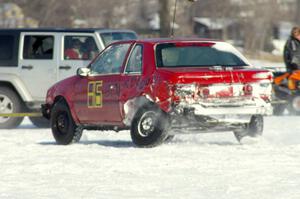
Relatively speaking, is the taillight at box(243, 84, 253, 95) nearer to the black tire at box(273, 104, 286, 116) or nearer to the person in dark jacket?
the person in dark jacket

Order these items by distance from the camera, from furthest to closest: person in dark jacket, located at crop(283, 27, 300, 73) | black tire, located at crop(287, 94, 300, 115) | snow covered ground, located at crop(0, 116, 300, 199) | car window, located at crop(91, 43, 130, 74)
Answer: black tire, located at crop(287, 94, 300, 115) < person in dark jacket, located at crop(283, 27, 300, 73) < car window, located at crop(91, 43, 130, 74) < snow covered ground, located at crop(0, 116, 300, 199)

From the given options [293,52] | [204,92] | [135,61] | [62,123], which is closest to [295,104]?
[293,52]

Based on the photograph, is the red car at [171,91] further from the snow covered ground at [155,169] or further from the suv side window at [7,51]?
the suv side window at [7,51]

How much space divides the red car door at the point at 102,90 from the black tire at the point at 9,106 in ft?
15.8

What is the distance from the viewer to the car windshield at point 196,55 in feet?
47.5

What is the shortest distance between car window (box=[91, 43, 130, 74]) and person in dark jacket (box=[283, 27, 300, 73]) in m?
8.31

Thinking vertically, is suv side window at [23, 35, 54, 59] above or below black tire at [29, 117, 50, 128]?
above

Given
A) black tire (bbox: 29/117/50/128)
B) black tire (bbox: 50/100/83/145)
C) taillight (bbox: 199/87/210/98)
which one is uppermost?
taillight (bbox: 199/87/210/98)

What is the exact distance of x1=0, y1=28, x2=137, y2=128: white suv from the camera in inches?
790

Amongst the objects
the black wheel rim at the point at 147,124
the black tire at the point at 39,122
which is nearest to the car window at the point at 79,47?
the black tire at the point at 39,122

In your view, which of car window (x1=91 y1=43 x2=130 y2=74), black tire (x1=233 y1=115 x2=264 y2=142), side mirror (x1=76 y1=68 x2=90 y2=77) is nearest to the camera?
black tire (x1=233 y1=115 x2=264 y2=142)

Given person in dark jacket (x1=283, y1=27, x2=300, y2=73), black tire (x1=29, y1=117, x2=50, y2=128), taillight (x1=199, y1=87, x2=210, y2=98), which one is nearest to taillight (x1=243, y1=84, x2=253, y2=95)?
taillight (x1=199, y1=87, x2=210, y2=98)

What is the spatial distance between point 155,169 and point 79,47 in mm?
8558

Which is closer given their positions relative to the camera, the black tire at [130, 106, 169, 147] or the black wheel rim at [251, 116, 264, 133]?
the black tire at [130, 106, 169, 147]
